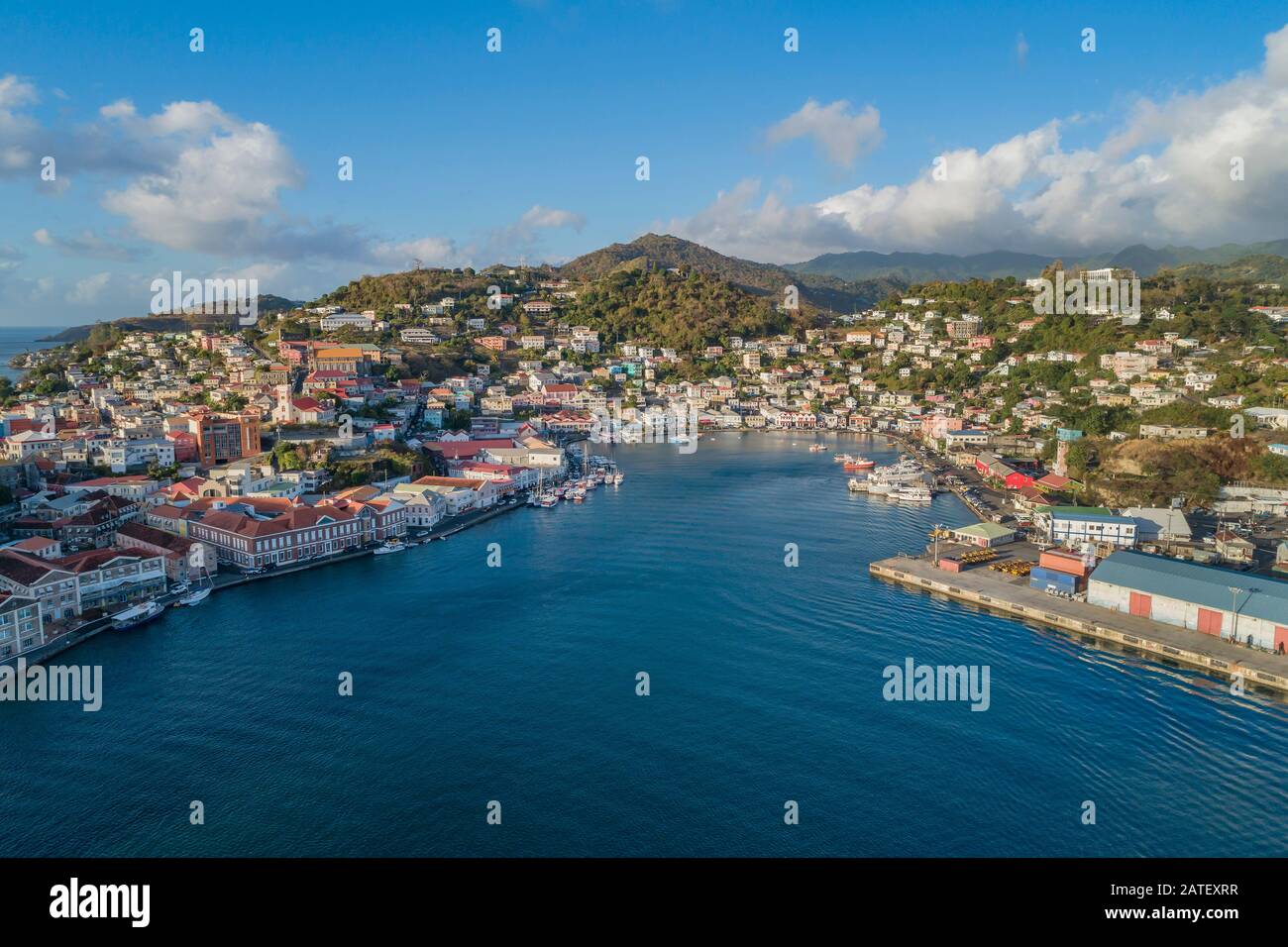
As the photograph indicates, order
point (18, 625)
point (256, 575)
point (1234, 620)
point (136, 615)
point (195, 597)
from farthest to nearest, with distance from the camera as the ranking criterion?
point (256, 575), point (195, 597), point (136, 615), point (1234, 620), point (18, 625)

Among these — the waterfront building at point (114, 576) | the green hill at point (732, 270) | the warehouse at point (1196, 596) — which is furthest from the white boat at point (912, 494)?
the green hill at point (732, 270)

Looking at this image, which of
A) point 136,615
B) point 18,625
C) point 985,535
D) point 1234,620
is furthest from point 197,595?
point 1234,620

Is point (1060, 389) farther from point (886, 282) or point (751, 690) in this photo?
point (886, 282)

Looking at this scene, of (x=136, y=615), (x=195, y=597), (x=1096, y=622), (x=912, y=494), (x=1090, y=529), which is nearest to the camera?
(x=1096, y=622)

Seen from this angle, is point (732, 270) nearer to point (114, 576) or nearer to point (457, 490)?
point (457, 490)

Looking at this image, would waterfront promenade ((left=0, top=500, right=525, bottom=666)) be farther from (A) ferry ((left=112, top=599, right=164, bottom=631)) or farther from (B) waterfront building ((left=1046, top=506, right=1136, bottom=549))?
(B) waterfront building ((left=1046, top=506, right=1136, bottom=549))

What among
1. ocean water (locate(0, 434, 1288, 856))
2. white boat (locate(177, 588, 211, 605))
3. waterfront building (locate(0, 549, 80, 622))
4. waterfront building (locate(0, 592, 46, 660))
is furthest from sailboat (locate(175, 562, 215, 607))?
waterfront building (locate(0, 592, 46, 660))

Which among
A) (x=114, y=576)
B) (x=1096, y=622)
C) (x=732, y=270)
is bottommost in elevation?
(x=1096, y=622)
